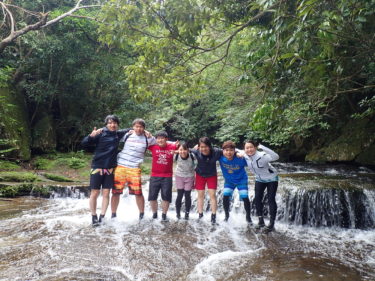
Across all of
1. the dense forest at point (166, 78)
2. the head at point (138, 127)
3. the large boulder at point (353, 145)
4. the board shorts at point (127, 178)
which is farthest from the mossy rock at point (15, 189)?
the large boulder at point (353, 145)

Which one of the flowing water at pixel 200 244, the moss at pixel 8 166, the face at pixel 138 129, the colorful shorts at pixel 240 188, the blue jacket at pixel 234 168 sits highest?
the face at pixel 138 129

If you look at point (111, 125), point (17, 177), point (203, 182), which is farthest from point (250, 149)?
point (17, 177)

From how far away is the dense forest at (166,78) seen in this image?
13.9 ft

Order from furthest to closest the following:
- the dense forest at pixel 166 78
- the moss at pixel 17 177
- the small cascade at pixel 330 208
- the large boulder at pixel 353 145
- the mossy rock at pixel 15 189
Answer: the large boulder at pixel 353 145 < the moss at pixel 17 177 < the mossy rock at pixel 15 189 < the small cascade at pixel 330 208 < the dense forest at pixel 166 78

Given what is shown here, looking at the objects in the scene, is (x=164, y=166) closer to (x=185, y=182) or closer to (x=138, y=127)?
(x=185, y=182)

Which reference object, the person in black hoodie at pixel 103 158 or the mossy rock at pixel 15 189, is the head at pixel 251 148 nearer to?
the person in black hoodie at pixel 103 158

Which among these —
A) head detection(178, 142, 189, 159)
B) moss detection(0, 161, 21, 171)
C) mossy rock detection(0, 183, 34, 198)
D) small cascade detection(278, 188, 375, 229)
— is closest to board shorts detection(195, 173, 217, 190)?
head detection(178, 142, 189, 159)

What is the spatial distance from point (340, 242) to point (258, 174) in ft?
5.99

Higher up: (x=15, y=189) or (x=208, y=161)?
(x=208, y=161)

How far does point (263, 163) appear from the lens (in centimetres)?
514

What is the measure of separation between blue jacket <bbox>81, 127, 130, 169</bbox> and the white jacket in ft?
7.98

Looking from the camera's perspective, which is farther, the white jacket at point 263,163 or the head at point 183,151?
the head at point 183,151

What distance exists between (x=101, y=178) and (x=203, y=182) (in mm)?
1902

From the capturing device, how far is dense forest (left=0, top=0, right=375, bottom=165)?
13.9 feet
